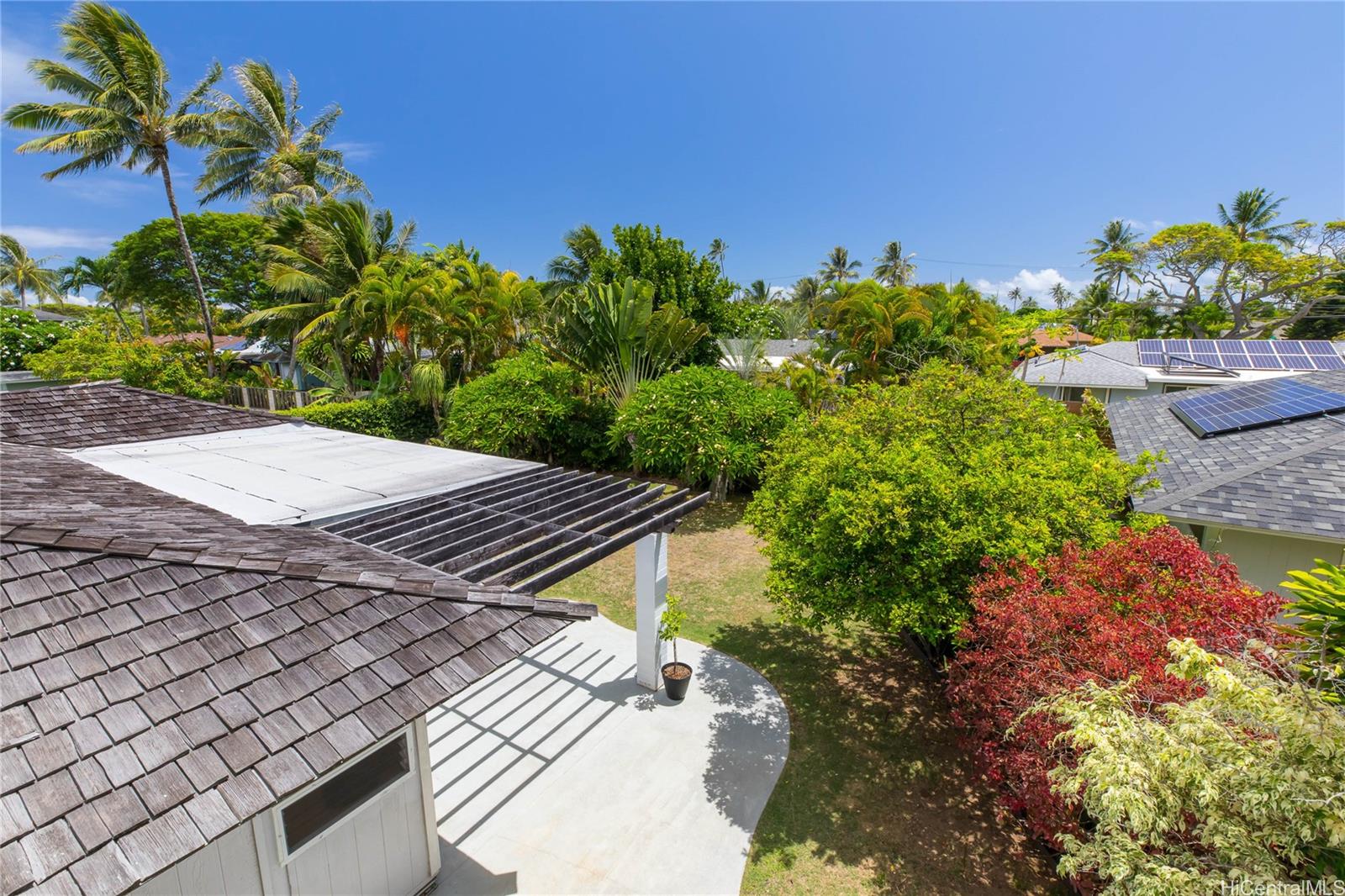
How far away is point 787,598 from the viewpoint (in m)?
7.17

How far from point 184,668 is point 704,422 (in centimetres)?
1289

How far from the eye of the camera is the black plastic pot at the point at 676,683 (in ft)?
26.3

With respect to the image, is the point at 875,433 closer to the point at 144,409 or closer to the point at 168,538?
the point at 168,538

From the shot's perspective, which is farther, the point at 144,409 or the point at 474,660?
the point at 144,409

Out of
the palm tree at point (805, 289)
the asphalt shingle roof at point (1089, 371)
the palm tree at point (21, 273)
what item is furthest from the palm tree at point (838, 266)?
the palm tree at point (21, 273)

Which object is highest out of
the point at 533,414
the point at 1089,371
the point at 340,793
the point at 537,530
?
the point at 1089,371

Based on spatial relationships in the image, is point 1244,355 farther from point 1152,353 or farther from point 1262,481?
point 1262,481

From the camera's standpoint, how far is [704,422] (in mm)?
15344

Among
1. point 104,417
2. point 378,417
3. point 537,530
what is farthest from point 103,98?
point 537,530

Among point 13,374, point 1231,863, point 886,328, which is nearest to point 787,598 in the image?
point 1231,863

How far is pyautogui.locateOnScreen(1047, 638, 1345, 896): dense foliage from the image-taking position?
116 inches

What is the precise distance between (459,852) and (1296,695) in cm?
705

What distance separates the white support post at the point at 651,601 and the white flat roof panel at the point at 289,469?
231 centimetres

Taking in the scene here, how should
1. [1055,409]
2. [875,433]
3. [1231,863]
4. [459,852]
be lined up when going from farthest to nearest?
[1055,409], [875,433], [459,852], [1231,863]
